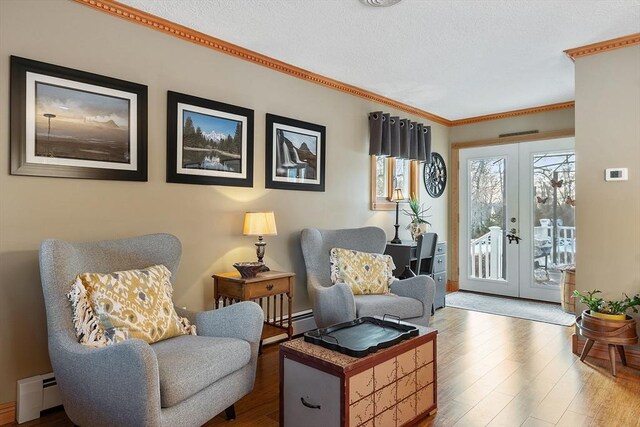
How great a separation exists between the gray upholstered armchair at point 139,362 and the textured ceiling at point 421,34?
1.65 meters

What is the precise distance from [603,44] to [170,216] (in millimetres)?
3583

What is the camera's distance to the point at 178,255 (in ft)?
8.64

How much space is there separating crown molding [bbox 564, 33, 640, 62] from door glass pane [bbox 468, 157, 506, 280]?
94.7 inches

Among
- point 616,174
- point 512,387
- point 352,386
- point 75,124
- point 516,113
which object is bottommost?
point 512,387

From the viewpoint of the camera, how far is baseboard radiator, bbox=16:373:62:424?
2254 mm

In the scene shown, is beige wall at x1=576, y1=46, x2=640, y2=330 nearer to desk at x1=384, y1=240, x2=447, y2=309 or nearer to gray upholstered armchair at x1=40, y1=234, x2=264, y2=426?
desk at x1=384, y1=240, x2=447, y2=309

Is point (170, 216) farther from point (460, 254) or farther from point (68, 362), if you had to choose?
point (460, 254)

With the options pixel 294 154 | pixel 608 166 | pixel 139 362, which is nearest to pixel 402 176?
pixel 294 154

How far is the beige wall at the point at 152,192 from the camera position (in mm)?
2266

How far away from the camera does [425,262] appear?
15.6 feet

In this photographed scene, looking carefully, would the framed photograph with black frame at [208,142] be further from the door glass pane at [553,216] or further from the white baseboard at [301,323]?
the door glass pane at [553,216]

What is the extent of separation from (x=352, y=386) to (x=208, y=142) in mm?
2134

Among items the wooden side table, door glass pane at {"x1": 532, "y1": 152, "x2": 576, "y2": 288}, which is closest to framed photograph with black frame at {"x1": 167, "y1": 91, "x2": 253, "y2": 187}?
the wooden side table

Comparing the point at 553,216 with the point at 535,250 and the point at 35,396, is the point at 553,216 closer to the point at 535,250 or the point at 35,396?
the point at 535,250
